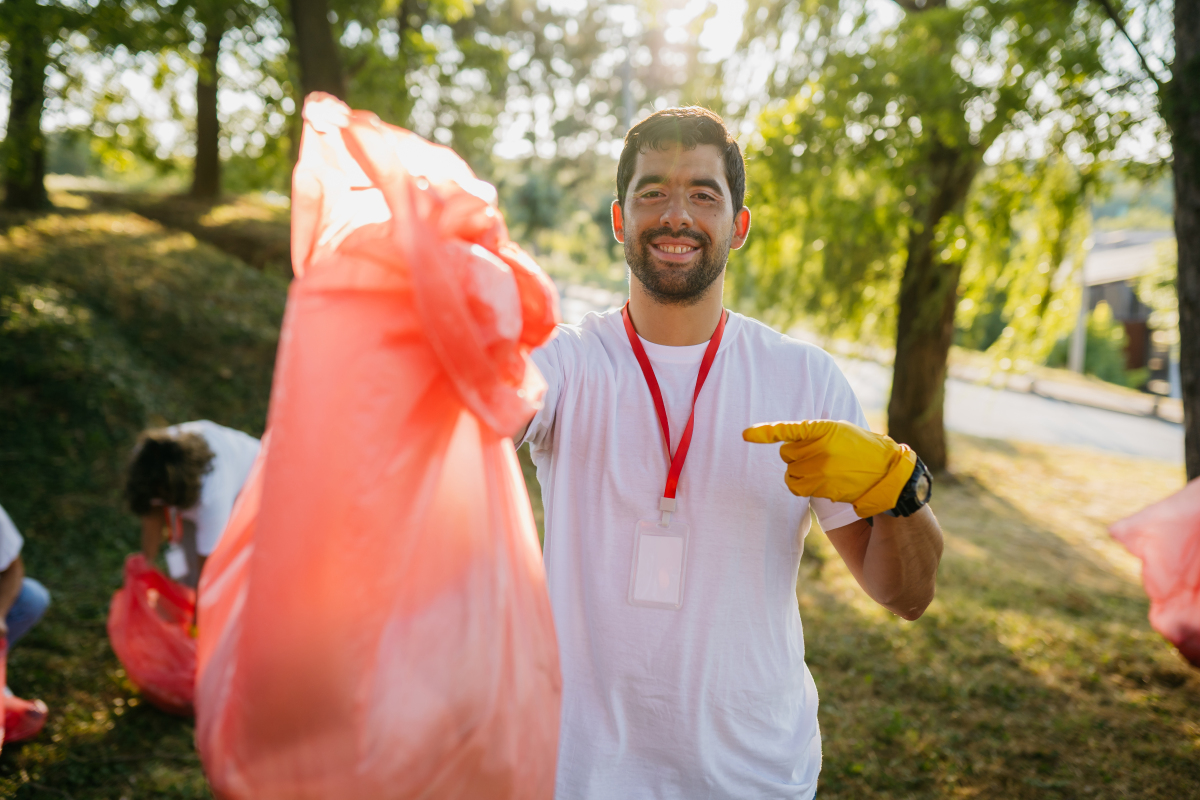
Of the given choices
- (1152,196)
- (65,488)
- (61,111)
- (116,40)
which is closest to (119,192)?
(61,111)

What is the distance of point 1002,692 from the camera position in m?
3.96

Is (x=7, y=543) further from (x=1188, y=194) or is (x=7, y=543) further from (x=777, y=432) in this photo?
(x=1188, y=194)

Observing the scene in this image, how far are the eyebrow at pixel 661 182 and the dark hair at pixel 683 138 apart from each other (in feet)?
0.17

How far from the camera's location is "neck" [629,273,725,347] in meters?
1.66

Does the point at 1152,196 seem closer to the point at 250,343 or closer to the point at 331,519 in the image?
the point at 331,519

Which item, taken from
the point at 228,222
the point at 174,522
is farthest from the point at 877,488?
the point at 228,222

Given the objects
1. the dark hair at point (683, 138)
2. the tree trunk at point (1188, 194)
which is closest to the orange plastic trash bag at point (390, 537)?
the dark hair at point (683, 138)

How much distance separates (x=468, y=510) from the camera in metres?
1.11

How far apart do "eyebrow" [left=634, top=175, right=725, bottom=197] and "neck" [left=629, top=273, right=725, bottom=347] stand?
0.19 meters

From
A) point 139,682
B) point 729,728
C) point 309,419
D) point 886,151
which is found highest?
point 886,151

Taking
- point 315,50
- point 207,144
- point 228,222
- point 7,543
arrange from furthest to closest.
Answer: point 207,144 → point 228,222 → point 315,50 → point 7,543

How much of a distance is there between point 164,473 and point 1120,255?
38046mm

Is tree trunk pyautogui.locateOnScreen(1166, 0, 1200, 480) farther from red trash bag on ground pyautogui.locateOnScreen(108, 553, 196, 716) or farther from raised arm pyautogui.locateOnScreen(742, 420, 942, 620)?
red trash bag on ground pyautogui.locateOnScreen(108, 553, 196, 716)

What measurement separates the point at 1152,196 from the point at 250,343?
24.6 feet
